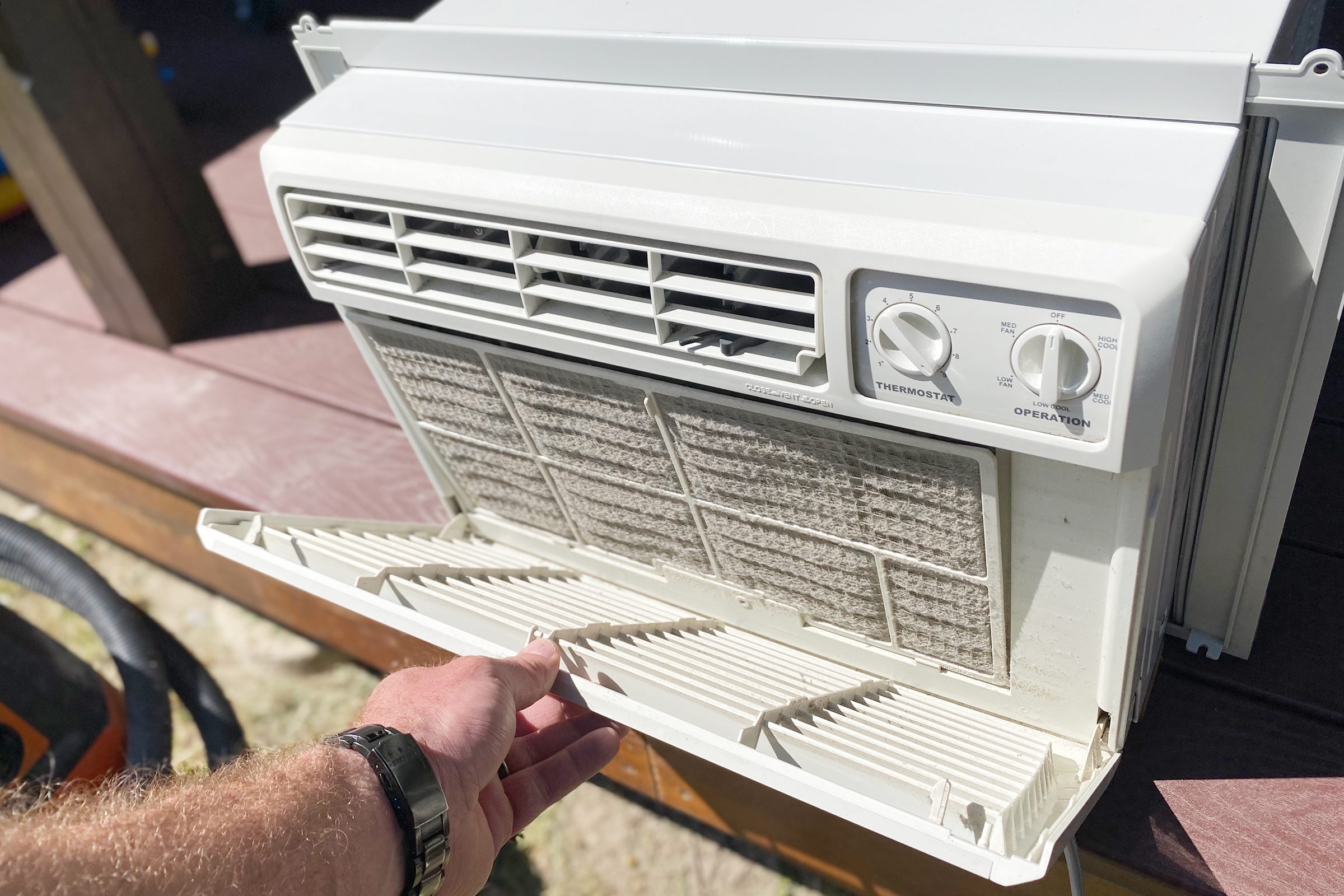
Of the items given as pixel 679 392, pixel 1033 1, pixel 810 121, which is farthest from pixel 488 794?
pixel 1033 1

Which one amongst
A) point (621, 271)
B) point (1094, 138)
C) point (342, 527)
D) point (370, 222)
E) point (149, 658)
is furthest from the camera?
point (149, 658)

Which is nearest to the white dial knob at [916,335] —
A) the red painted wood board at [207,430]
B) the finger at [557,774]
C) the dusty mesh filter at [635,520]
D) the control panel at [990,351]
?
the control panel at [990,351]

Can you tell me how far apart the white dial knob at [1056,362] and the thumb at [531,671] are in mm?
482

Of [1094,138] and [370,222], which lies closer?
[1094,138]

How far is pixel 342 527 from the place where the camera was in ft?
3.74

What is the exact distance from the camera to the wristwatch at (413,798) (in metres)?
0.81

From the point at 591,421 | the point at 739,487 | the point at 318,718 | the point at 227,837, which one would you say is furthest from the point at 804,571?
the point at 318,718

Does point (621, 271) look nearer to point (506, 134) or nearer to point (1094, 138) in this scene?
point (506, 134)

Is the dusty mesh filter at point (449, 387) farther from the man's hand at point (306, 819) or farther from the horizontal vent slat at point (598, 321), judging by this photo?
the man's hand at point (306, 819)

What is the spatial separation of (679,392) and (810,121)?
0.26m

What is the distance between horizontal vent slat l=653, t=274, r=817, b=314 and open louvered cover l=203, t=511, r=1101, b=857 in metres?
0.33

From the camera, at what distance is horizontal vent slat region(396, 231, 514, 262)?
0.85 m

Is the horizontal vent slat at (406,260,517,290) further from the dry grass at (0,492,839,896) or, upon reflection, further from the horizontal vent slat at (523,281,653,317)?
the dry grass at (0,492,839,896)

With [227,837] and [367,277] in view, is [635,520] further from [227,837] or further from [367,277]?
[227,837]
